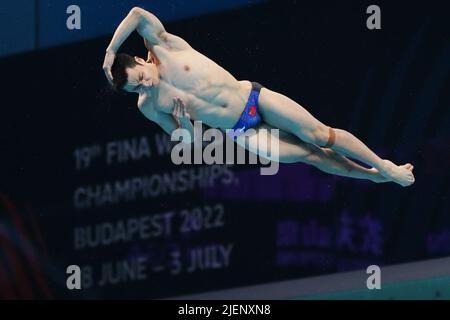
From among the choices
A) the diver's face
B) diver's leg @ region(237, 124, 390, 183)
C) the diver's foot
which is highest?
the diver's face

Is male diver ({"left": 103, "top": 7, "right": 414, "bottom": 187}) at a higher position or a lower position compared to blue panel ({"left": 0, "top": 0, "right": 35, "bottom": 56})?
lower

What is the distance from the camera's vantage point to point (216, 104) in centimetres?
579

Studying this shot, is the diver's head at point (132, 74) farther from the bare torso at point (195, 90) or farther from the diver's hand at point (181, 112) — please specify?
the diver's hand at point (181, 112)

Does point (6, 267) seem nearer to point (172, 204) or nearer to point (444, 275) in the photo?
point (172, 204)

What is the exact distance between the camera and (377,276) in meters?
7.18

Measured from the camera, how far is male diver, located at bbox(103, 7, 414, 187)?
5629 mm

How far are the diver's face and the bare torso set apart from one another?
5 centimetres

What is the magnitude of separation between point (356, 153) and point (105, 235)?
2247 mm

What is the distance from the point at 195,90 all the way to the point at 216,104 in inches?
5.8

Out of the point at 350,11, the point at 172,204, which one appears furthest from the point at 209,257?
the point at 350,11

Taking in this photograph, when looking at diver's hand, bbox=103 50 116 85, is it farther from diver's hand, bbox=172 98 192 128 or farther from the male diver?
diver's hand, bbox=172 98 192 128

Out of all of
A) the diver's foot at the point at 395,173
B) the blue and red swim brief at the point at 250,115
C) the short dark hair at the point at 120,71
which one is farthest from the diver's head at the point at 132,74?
the diver's foot at the point at 395,173

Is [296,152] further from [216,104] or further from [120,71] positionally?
[120,71]

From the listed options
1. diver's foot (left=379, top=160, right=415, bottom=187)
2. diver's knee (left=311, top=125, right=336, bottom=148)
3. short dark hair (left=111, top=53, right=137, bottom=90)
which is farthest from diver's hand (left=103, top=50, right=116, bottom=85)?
diver's foot (left=379, top=160, right=415, bottom=187)
